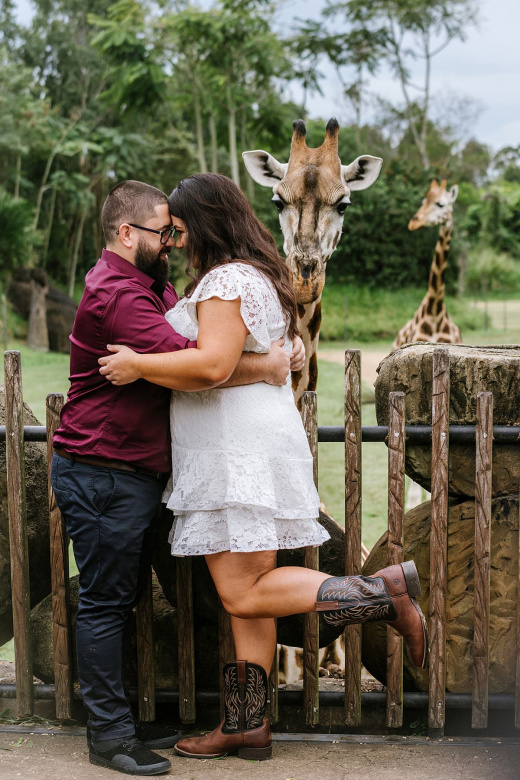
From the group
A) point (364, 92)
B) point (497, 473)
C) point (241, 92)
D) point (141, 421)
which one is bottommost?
point (497, 473)

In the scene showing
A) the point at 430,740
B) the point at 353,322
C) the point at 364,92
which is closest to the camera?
the point at 430,740

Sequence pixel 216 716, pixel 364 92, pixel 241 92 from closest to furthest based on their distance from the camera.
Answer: pixel 216 716 → pixel 241 92 → pixel 364 92

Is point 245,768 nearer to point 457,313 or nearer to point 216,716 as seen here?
point 216,716

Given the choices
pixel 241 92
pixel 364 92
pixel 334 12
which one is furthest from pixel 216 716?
pixel 364 92

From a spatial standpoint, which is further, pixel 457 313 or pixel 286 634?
pixel 457 313

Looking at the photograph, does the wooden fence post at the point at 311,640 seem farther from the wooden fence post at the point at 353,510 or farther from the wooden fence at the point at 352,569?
the wooden fence post at the point at 353,510

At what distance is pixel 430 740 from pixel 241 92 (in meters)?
20.5

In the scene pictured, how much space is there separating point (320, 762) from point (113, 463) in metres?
1.34

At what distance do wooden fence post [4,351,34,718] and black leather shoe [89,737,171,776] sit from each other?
558 mm

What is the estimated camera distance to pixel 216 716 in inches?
147

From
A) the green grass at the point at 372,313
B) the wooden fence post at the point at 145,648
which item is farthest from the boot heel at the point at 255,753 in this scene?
the green grass at the point at 372,313

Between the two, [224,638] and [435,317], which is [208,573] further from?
[435,317]

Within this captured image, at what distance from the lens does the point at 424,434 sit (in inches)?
132

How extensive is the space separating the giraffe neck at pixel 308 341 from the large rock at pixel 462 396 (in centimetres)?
121
